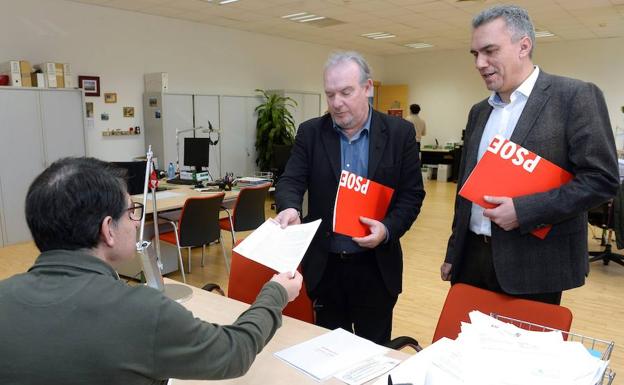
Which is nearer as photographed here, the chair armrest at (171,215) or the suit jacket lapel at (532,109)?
the suit jacket lapel at (532,109)

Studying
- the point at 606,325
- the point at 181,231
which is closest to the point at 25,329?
the point at 181,231

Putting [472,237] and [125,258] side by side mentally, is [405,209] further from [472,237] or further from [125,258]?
[125,258]

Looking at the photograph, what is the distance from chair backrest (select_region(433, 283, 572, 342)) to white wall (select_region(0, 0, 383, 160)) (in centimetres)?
598

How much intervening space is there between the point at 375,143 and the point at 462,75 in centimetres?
1071

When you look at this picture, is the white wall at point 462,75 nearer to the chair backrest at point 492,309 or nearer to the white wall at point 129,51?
the white wall at point 129,51

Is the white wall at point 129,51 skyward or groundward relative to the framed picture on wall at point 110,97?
skyward

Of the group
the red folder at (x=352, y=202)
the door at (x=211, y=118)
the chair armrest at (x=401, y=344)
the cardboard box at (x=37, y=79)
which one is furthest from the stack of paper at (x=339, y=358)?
the door at (x=211, y=118)

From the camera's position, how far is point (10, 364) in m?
0.85

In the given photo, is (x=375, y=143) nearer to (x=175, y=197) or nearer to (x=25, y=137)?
(x=175, y=197)

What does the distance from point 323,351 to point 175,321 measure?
692mm

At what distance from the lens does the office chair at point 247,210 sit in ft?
14.7

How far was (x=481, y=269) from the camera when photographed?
69.6 inches

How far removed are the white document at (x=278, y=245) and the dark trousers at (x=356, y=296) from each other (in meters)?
0.36

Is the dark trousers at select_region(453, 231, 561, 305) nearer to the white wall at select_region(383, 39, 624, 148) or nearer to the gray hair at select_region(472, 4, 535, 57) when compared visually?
the gray hair at select_region(472, 4, 535, 57)
